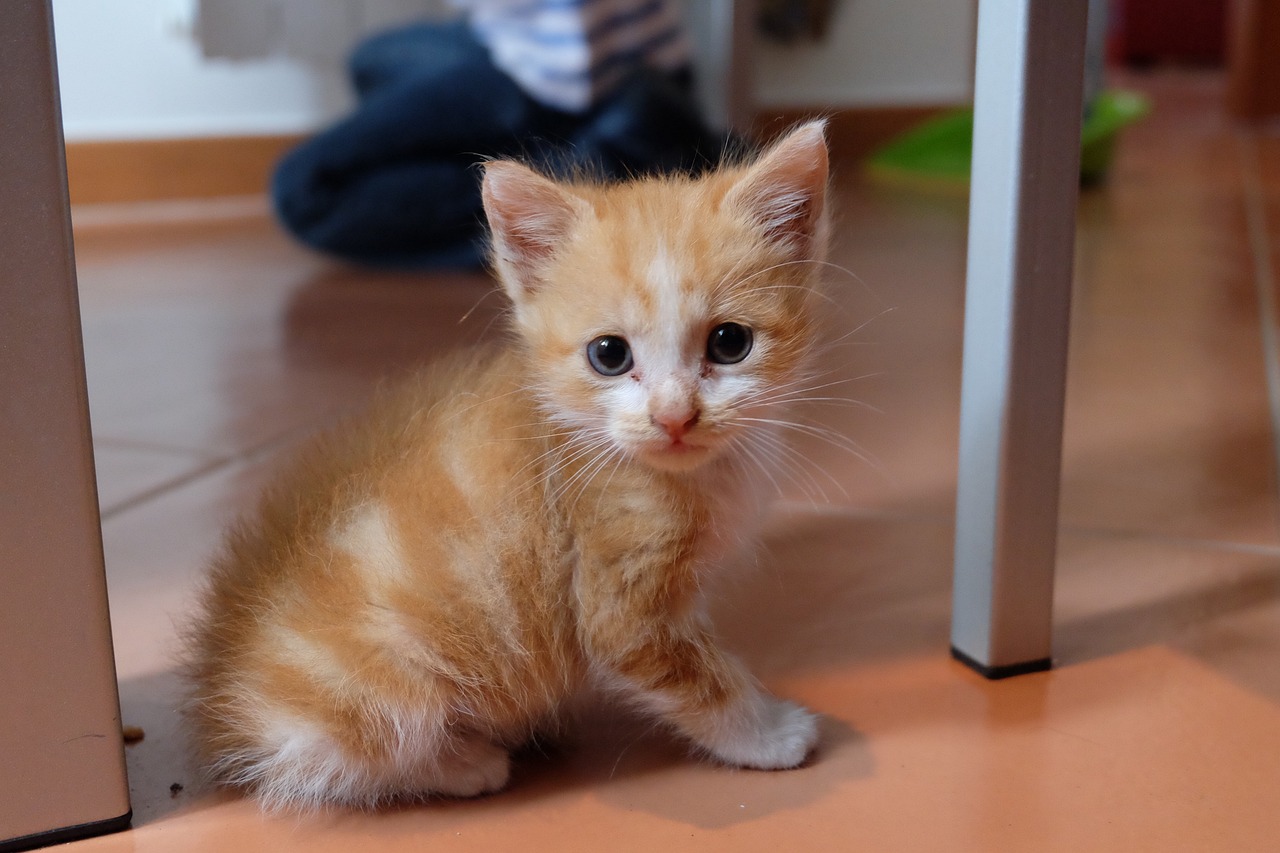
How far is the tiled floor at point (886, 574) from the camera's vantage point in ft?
2.73

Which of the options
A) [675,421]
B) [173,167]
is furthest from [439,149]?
[675,421]

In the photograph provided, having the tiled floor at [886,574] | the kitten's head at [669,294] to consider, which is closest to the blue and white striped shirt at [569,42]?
the tiled floor at [886,574]

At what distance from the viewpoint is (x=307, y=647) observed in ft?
2.67

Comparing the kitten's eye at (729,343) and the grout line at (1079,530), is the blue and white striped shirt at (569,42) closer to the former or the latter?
the grout line at (1079,530)

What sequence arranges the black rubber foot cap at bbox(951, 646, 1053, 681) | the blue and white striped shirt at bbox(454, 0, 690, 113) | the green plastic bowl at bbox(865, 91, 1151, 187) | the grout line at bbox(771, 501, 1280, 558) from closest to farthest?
the black rubber foot cap at bbox(951, 646, 1053, 681), the grout line at bbox(771, 501, 1280, 558), the blue and white striped shirt at bbox(454, 0, 690, 113), the green plastic bowl at bbox(865, 91, 1151, 187)

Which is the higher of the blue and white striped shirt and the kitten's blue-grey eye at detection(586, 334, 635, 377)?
the blue and white striped shirt

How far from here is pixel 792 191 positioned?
35.9 inches

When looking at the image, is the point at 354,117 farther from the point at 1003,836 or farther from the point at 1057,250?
the point at 1003,836

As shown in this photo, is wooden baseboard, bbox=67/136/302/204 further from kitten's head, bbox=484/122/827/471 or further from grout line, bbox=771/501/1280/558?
kitten's head, bbox=484/122/827/471

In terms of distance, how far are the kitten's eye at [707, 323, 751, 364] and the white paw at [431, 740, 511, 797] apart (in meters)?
0.34

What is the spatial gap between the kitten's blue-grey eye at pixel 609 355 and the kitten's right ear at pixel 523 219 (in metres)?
0.10

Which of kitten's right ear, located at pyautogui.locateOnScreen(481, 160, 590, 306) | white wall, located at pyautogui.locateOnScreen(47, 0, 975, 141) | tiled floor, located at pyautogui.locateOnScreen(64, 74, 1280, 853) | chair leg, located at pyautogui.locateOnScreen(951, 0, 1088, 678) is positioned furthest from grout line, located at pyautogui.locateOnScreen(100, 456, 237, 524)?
white wall, located at pyautogui.locateOnScreen(47, 0, 975, 141)

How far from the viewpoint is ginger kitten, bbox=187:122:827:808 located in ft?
2.68

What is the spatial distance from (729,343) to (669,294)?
0.06 m
